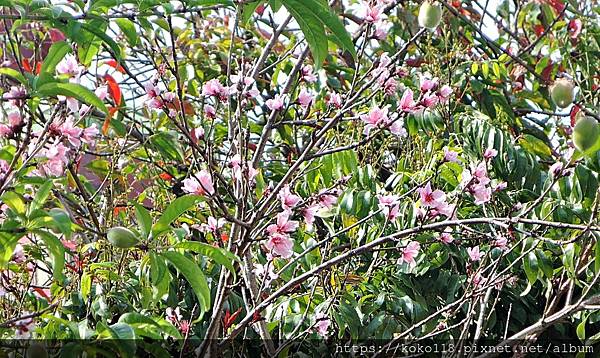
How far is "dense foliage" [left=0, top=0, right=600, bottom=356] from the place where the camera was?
1.06 meters

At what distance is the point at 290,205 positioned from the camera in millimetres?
1296

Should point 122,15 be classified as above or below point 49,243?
above

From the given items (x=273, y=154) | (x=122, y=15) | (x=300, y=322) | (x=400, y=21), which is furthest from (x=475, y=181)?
(x=400, y=21)

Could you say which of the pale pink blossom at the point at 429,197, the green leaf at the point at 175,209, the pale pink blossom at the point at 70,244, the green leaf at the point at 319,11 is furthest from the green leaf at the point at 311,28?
the pale pink blossom at the point at 70,244

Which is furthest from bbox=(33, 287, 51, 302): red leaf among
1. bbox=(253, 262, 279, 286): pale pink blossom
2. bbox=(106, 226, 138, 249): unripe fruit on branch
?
bbox=(106, 226, 138, 249): unripe fruit on branch

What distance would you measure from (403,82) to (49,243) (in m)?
1.36

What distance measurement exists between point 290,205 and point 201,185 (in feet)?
0.46

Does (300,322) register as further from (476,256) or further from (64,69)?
(64,69)

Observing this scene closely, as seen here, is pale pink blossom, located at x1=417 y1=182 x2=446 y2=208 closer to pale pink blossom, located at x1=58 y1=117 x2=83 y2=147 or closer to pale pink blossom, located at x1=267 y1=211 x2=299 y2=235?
pale pink blossom, located at x1=267 y1=211 x2=299 y2=235

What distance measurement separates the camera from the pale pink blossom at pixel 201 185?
128 centimetres

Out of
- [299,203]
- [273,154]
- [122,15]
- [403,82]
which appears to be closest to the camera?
[122,15]

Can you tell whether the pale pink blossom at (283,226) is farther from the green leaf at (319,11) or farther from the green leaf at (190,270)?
the green leaf at (319,11)

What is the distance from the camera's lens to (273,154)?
2455 millimetres

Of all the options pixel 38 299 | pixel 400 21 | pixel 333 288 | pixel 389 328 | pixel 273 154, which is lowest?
pixel 389 328
